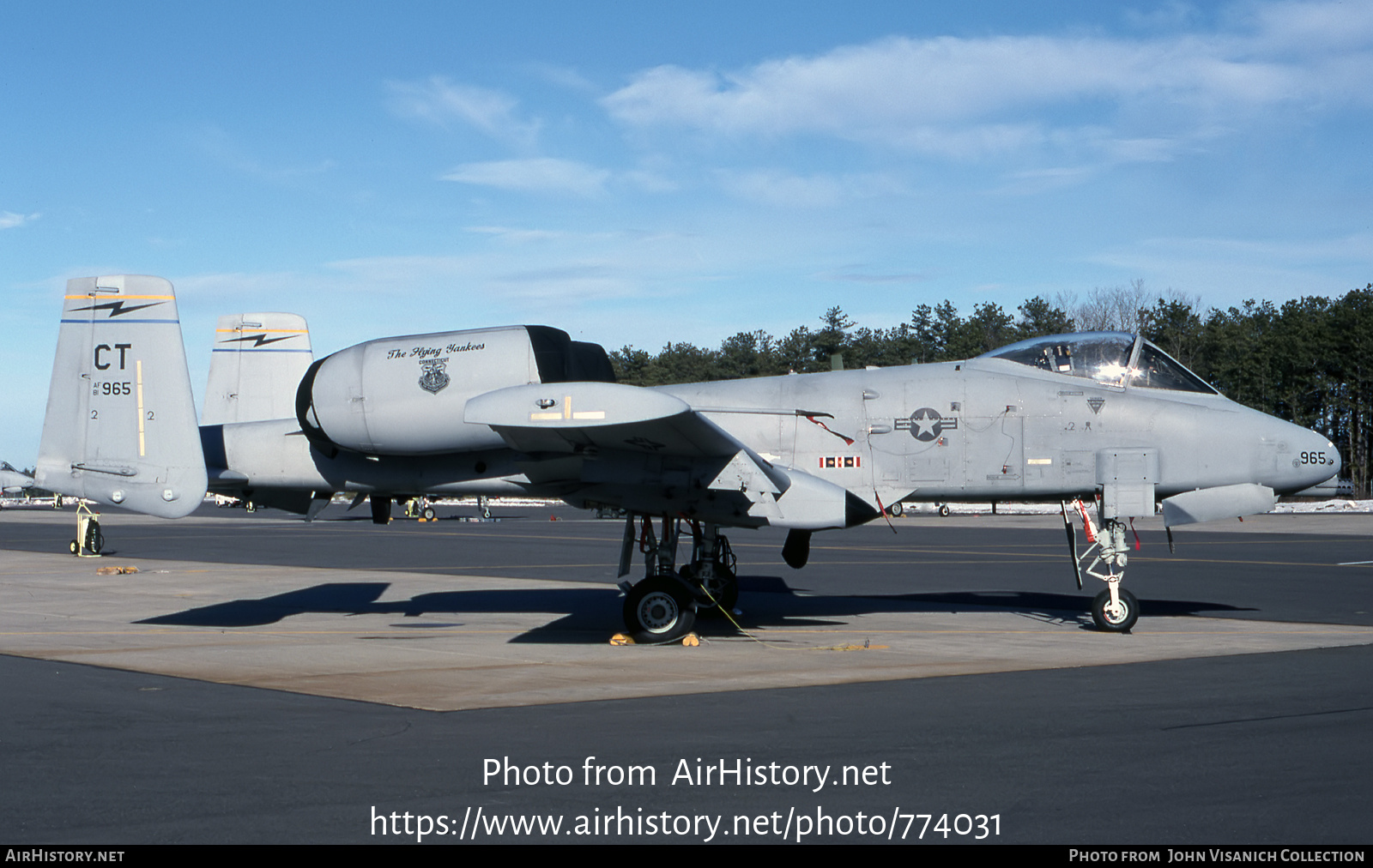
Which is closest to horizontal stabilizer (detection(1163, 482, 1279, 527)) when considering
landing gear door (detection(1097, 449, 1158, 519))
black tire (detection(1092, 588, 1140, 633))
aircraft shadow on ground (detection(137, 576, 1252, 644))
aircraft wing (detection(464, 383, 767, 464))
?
landing gear door (detection(1097, 449, 1158, 519))

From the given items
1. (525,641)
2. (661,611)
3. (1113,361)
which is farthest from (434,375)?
(1113,361)

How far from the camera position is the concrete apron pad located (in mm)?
10875

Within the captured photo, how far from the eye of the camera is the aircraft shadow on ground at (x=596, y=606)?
627 inches

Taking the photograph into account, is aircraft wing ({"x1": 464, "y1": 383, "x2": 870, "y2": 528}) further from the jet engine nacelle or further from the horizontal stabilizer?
the horizontal stabilizer

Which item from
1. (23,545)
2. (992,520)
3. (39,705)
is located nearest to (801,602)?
(39,705)

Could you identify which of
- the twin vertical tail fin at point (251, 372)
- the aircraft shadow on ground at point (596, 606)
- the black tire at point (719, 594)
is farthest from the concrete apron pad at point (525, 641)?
the twin vertical tail fin at point (251, 372)

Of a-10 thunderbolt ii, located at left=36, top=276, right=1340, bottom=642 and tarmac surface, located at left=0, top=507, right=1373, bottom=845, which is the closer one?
tarmac surface, located at left=0, top=507, right=1373, bottom=845

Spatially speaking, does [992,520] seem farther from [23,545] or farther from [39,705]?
[39,705]

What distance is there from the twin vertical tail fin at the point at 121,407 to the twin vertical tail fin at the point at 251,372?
2641 millimetres

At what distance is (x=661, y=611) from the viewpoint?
1371 cm

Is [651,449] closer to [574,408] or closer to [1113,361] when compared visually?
[574,408]

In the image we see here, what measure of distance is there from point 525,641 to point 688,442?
10.6 feet

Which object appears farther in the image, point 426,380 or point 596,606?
point 596,606

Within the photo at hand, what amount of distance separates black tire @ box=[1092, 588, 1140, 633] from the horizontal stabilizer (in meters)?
1.04
